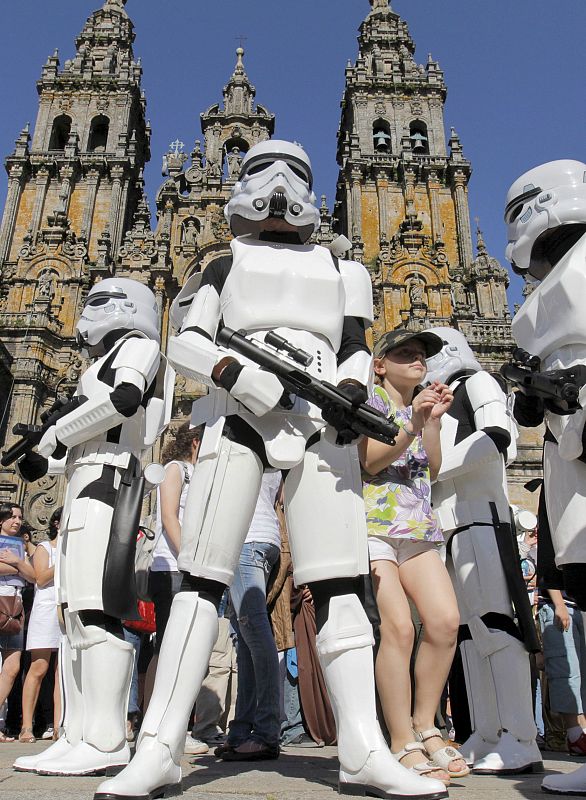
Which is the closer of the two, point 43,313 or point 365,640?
point 365,640

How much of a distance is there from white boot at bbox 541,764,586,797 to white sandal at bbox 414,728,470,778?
615 millimetres

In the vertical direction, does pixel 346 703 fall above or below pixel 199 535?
below

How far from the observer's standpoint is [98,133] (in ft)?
99.6

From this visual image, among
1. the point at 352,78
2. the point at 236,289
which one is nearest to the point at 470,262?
the point at 352,78

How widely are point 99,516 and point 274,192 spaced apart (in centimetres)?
188

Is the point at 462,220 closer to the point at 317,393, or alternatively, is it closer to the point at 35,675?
the point at 35,675

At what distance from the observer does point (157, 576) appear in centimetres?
529

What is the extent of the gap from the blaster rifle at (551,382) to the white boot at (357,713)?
1.18 m

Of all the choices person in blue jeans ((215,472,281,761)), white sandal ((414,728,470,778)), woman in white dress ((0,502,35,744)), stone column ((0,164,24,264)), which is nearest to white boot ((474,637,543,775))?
white sandal ((414,728,470,778))

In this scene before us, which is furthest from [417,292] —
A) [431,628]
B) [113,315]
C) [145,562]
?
[431,628]

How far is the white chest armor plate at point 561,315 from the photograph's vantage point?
3059 mm

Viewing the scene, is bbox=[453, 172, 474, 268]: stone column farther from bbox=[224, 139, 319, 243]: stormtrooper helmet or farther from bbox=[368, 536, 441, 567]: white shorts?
bbox=[368, 536, 441, 567]: white shorts

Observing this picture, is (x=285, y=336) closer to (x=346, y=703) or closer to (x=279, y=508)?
(x=346, y=703)

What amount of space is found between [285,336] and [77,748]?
82.3 inches
